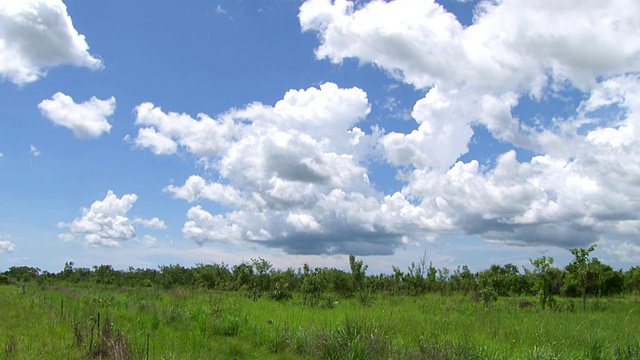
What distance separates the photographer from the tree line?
23.8 m

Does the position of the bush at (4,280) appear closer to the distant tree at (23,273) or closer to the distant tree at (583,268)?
the distant tree at (23,273)

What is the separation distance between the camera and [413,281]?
31141mm

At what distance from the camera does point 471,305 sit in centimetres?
2105

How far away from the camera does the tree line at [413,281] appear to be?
935 inches

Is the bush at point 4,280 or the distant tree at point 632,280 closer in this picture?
the distant tree at point 632,280

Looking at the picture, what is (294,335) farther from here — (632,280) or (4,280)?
(4,280)

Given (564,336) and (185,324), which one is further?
(185,324)

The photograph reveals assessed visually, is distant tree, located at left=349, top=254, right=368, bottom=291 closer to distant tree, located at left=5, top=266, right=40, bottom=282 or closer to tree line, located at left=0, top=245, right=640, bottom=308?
tree line, located at left=0, top=245, right=640, bottom=308

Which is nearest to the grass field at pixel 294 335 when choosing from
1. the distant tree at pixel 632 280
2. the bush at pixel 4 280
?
the distant tree at pixel 632 280

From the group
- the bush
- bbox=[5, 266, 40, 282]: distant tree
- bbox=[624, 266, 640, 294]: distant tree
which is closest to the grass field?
bbox=[624, 266, 640, 294]: distant tree

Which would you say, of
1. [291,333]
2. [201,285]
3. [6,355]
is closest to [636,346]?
[291,333]

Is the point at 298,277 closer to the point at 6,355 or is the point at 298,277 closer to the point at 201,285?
the point at 201,285

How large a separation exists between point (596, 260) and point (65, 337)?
2326cm

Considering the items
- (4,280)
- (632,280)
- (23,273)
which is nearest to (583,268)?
(632,280)
